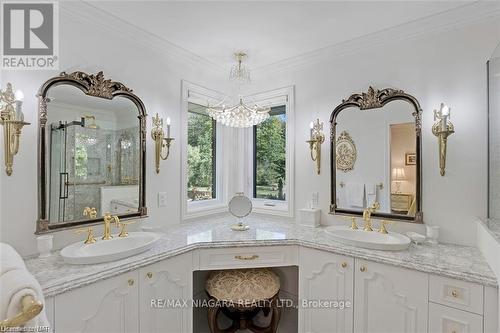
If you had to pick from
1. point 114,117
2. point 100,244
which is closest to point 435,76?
point 114,117

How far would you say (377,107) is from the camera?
7.00 ft

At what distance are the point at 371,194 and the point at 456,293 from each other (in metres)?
0.89

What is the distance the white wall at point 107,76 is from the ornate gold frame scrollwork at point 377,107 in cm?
134

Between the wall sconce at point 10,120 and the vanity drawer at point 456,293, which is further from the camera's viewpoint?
the wall sconce at point 10,120

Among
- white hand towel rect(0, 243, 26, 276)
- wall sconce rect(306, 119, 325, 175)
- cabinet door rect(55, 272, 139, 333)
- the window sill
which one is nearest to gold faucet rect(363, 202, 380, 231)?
wall sconce rect(306, 119, 325, 175)

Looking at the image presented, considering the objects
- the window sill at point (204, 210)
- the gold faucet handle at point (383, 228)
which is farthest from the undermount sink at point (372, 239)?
the window sill at point (204, 210)

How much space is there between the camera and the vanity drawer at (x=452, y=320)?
134 centimetres

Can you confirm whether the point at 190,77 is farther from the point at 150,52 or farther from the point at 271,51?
the point at 271,51

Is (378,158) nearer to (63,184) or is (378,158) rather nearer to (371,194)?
(371,194)

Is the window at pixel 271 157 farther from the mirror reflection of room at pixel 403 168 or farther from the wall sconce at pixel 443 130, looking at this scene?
the wall sconce at pixel 443 130

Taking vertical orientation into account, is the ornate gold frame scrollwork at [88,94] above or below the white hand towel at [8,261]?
above

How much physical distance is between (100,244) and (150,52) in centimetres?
153

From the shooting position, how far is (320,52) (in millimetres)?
2375

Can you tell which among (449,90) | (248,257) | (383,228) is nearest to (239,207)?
(248,257)
